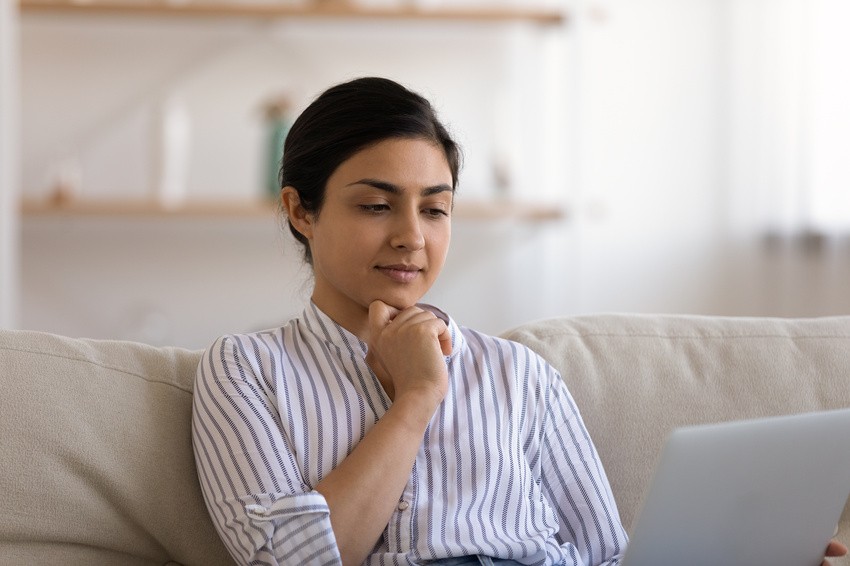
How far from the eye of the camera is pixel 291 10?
326 cm

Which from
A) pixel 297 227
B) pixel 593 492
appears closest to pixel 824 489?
pixel 593 492

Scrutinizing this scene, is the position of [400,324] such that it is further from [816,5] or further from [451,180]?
[816,5]

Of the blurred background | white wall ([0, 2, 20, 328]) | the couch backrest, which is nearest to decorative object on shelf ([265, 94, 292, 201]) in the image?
the blurred background

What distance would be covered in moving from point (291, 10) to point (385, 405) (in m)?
2.20

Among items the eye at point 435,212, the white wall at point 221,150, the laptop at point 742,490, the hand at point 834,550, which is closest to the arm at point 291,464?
the eye at point 435,212

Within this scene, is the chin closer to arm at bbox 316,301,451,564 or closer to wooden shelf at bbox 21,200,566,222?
arm at bbox 316,301,451,564

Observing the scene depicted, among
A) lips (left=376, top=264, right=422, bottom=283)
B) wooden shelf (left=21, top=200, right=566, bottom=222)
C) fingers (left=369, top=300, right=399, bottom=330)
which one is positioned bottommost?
fingers (left=369, top=300, right=399, bottom=330)

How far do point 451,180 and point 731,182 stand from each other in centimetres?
244

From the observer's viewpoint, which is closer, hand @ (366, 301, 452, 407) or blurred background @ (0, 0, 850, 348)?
hand @ (366, 301, 452, 407)

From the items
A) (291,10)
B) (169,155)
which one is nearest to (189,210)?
(169,155)

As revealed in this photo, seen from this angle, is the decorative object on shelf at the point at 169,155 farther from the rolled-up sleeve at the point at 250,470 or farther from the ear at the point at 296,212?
the rolled-up sleeve at the point at 250,470

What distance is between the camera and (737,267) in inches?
143

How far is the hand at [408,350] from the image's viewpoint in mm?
1248

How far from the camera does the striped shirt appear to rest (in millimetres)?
1166
